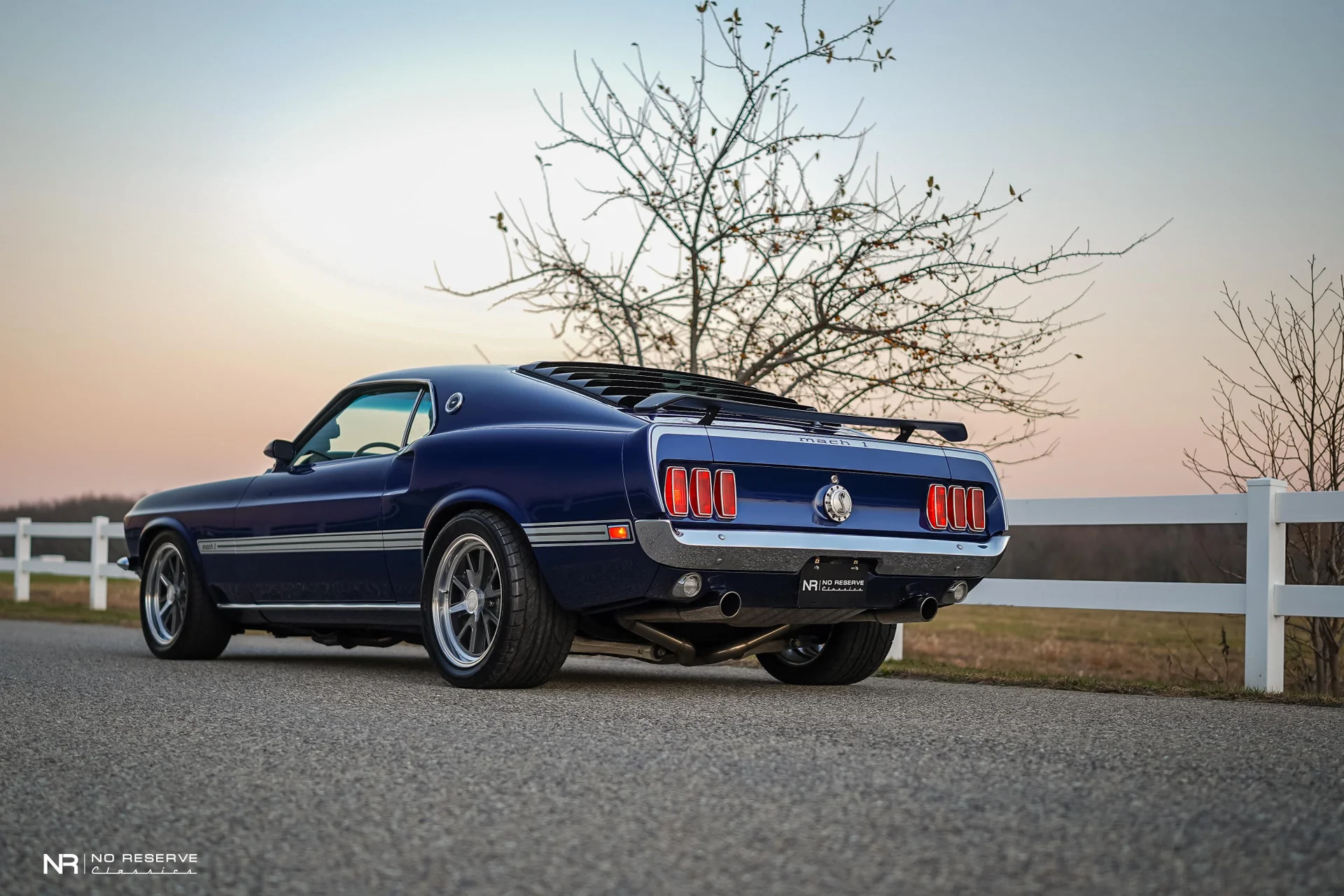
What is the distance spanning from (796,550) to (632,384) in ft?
4.38

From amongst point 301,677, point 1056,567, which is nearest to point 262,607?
point 301,677

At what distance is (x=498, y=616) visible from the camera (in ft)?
20.0

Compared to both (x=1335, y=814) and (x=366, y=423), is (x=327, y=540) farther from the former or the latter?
(x=1335, y=814)

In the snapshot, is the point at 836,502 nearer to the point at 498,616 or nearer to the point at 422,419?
the point at 498,616

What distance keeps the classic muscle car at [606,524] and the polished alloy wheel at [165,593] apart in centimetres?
82

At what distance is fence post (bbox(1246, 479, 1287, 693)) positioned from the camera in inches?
291

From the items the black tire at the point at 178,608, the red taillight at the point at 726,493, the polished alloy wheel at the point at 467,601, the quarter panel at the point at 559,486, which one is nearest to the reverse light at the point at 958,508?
the red taillight at the point at 726,493

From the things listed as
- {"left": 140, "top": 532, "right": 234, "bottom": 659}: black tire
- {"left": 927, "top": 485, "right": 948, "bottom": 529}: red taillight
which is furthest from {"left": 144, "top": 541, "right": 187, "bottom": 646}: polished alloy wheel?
{"left": 927, "top": 485, "right": 948, "bottom": 529}: red taillight

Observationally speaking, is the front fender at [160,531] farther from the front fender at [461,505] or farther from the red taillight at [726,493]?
the red taillight at [726,493]

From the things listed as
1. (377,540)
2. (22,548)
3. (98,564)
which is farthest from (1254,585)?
(22,548)

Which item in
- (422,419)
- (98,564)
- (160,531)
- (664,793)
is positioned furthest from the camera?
(98,564)

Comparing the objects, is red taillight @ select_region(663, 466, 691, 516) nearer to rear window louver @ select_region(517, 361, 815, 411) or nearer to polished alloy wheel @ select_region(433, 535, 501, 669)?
rear window louver @ select_region(517, 361, 815, 411)

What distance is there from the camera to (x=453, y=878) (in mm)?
2832

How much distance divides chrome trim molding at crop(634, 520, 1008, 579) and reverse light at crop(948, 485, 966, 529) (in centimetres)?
8
